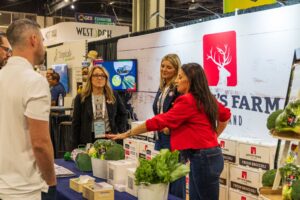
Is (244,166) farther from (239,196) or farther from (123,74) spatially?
(123,74)

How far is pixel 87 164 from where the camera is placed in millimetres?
3244

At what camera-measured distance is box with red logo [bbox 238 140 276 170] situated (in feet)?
13.1

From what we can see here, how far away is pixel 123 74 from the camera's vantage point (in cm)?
734

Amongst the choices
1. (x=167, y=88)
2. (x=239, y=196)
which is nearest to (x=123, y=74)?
(x=167, y=88)

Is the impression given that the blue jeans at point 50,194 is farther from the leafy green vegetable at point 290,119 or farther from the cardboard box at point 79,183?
the leafy green vegetable at point 290,119

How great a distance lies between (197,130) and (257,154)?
Result: 50.7 inches

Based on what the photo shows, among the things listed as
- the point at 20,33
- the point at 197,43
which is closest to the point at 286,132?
the point at 20,33

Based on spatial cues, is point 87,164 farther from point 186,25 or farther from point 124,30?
point 124,30

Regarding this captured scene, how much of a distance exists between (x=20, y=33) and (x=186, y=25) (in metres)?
3.99

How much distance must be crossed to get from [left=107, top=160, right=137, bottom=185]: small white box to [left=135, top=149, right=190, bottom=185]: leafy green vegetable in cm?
53

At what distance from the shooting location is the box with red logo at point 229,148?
439 cm

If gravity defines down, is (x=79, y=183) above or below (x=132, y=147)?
above

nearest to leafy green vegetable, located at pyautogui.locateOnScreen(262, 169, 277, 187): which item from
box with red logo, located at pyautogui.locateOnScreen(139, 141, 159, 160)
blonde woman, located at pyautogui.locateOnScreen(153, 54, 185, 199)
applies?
blonde woman, located at pyautogui.locateOnScreen(153, 54, 185, 199)

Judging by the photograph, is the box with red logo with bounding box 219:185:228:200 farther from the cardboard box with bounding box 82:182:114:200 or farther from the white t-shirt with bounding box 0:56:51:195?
the white t-shirt with bounding box 0:56:51:195
